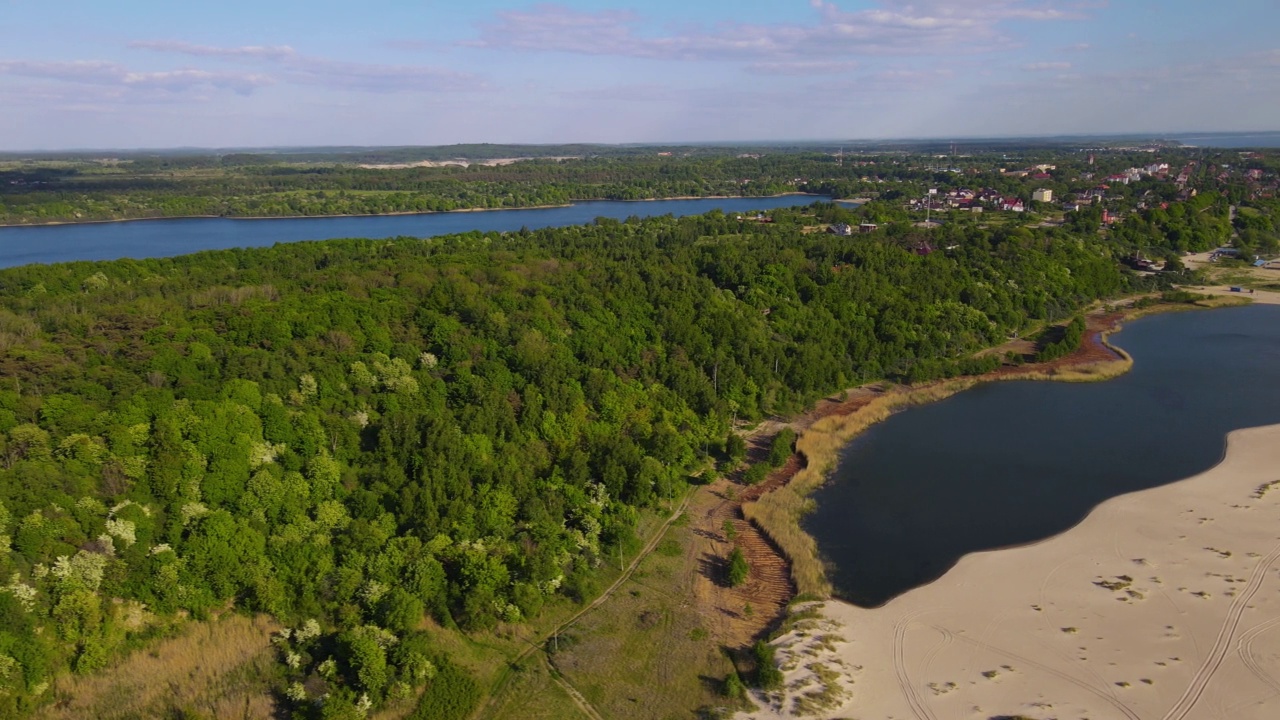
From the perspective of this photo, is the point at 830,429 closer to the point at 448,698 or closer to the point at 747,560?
the point at 747,560

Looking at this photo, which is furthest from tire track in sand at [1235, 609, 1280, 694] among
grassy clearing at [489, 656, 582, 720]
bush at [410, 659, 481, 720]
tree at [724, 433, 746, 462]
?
bush at [410, 659, 481, 720]

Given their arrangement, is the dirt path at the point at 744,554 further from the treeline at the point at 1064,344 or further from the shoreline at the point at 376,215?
the shoreline at the point at 376,215

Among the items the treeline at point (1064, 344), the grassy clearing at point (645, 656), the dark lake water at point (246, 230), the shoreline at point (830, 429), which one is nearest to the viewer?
the grassy clearing at point (645, 656)

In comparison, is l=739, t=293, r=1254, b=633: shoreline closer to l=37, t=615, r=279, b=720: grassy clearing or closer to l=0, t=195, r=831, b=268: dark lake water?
l=37, t=615, r=279, b=720: grassy clearing

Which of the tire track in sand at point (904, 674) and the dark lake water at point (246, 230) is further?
the dark lake water at point (246, 230)

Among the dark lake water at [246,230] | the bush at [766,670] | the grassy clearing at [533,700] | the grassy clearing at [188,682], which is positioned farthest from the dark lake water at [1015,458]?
the dark lake water at [246,230]

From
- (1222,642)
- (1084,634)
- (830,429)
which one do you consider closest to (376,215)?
(830,429)
